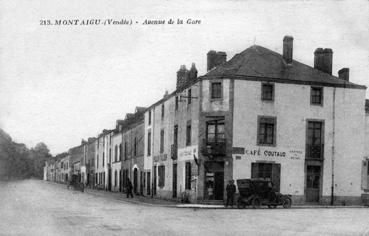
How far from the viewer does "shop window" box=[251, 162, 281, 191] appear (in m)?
29.6

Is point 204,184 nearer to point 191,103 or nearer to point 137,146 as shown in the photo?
point 191,103

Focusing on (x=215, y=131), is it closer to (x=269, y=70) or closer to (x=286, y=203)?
(x=269, y=70)

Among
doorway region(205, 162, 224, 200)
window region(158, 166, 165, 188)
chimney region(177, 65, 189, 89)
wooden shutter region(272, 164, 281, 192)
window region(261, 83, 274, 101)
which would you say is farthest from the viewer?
window region(158, 166, 165, 188)

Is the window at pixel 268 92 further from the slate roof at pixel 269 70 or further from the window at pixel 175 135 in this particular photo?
the window at pixel 175 135

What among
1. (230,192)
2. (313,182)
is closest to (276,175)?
(313,182)

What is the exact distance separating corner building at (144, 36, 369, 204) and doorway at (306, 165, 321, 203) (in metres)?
0.06

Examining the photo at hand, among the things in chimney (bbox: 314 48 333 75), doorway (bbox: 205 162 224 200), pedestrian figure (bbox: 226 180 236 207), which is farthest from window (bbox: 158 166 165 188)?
chimney (bbox: 314 48 333 75)

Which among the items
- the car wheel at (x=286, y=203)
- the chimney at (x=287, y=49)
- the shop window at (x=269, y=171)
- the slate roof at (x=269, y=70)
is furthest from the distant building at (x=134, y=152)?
the car wheel at (x=286, y=203)

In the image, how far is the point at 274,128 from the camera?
30.2 m

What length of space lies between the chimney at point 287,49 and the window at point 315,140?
14.2 feet

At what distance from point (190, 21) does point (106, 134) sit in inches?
1879

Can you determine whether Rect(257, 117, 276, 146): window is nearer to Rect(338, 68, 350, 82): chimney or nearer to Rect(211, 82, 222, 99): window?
Rect(211, 82, 222, 99): window

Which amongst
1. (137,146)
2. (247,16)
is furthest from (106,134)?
(247,16)

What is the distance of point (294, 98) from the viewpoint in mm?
30469
